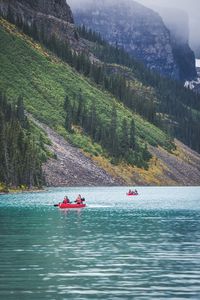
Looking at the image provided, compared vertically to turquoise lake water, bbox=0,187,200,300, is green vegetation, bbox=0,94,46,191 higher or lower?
lower

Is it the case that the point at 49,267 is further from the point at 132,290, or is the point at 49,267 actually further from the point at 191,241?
the point at 191,241

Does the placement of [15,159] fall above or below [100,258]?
below

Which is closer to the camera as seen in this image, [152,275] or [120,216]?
[152,275]

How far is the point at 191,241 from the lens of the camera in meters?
54.2

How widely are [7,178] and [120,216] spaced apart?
68.9 m

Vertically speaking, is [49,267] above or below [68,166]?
above

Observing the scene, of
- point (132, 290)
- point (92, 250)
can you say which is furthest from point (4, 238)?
point (132, 290)

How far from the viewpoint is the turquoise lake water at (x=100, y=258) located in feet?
110

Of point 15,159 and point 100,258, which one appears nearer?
point 100,258

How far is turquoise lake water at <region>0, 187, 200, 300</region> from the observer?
33469mm

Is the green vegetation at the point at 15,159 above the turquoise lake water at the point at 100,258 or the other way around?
the other way around

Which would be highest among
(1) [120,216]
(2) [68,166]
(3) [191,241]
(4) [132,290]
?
(4) [132,290]

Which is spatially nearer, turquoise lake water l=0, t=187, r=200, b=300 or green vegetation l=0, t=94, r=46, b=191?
turquoise lake water l=0, t=187, r=200, b=300

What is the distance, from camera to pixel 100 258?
44.7m
